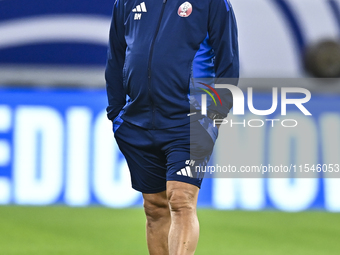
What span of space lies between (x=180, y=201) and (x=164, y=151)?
0.30 meters

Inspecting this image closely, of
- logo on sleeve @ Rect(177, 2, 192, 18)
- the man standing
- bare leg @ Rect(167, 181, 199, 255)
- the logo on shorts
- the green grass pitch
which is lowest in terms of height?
the green grass pitch

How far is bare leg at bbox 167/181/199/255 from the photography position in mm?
2707

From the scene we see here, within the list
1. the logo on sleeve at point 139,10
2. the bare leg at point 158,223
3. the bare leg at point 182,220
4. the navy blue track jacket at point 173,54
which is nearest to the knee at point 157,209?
the bare leg at point 158,223

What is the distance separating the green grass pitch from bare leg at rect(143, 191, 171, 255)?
37.7 inches

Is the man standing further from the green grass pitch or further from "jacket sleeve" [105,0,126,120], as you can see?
the green grass pitch

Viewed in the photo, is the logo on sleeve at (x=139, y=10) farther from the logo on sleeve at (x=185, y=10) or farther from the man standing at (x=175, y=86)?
the logo on sleeve at (x=185, y=10)

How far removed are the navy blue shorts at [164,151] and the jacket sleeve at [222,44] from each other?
0.54ft

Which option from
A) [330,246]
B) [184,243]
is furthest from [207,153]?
[330,246]

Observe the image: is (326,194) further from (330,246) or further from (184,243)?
(184,243)

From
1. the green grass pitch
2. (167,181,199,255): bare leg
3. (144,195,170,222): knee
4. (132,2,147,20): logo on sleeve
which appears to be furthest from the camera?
the green grass pitch

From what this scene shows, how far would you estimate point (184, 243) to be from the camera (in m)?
2.70

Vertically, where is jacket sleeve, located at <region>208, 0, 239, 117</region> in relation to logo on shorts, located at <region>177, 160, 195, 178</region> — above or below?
above

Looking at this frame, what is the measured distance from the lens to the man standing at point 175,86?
2.81m

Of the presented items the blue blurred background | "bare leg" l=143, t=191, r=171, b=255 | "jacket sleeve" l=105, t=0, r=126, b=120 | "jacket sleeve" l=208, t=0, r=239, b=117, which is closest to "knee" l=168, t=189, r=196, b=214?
"bare leg" l=143, t=191, r=171, b=255
